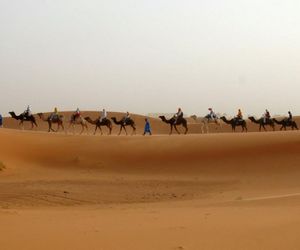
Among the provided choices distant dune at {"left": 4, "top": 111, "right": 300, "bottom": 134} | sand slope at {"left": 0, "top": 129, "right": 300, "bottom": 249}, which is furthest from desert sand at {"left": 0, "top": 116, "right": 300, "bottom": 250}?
distant dune at {"left": 4, "top": 111, "right": 300, "bottom": 134}

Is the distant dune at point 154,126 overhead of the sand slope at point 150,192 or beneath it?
overhead

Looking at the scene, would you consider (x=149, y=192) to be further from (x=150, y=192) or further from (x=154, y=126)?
(x=154, y=126)

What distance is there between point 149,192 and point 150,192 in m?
0.03

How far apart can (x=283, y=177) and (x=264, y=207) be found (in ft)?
28.3

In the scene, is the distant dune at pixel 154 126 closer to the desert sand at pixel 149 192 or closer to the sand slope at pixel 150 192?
the sand slope at pixel 150 192

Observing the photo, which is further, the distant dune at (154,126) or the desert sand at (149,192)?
the distant dune at (154,126)

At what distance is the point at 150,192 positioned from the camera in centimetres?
1402

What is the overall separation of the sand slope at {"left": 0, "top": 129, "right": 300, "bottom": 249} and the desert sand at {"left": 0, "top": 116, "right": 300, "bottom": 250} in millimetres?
20

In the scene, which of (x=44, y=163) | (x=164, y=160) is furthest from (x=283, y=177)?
(x=44, y=163)

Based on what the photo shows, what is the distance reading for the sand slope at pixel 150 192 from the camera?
17.9 ft

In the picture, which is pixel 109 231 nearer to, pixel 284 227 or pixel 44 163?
pixel 284 227

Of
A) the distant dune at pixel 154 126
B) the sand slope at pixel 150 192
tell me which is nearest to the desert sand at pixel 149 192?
the sand slope at pixel 150 192

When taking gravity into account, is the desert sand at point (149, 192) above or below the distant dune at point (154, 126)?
below

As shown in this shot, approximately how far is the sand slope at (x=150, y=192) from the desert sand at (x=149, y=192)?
0.02 metres
